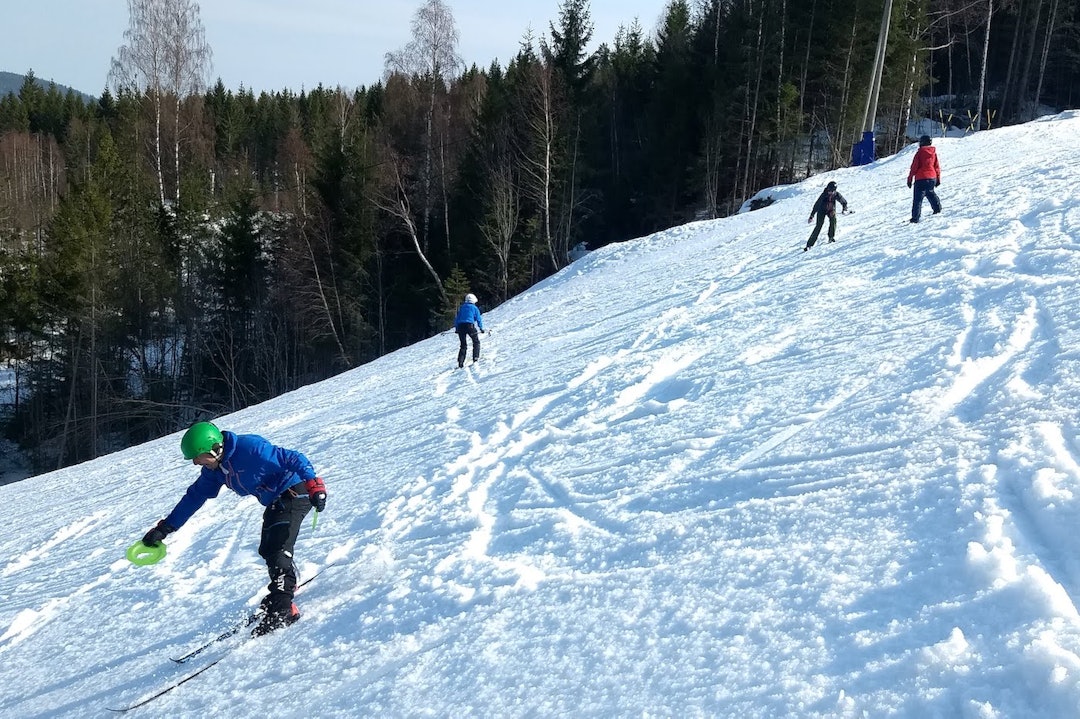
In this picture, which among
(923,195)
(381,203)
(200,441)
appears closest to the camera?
(200,441)

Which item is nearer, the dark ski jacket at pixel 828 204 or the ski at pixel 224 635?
the ski at pixel 224 635

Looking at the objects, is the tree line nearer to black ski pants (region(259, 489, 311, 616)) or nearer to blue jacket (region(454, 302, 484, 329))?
blue jacket (region(454, 302, 484, 329))

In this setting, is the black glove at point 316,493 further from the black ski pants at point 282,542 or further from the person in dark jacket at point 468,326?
the person in dark jacket at point 468,326

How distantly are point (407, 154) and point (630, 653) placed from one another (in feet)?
116

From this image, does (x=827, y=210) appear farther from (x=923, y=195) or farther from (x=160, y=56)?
(x=160, y=56)

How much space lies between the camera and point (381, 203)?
111ft

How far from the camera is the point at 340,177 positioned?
1266 inches

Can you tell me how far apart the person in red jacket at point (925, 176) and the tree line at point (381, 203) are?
63.7 ft

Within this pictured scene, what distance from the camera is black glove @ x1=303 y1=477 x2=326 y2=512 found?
484cm

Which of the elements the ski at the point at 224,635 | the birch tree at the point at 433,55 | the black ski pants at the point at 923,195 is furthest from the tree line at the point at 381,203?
the ski at the point at 224,635

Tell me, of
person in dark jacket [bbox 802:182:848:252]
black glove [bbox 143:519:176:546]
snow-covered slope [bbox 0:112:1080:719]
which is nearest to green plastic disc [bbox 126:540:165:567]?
black glove [bbox 143:519:176:546]

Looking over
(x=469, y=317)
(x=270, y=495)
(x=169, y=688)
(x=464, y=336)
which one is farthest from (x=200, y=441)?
(x=469, y=317)

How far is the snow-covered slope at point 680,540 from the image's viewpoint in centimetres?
334

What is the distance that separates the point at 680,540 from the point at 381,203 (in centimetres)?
3164
